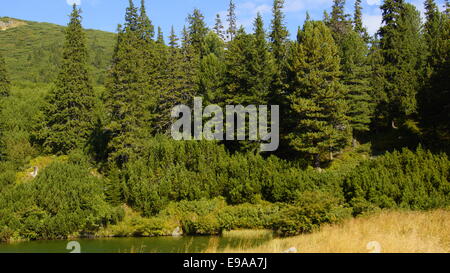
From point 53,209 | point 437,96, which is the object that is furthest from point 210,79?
point 437,96

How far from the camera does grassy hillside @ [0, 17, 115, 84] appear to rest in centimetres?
8950

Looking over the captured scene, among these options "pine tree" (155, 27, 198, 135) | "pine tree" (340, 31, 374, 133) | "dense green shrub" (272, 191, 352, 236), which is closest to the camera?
"dense green shrub" (272, 191, 352, 236)

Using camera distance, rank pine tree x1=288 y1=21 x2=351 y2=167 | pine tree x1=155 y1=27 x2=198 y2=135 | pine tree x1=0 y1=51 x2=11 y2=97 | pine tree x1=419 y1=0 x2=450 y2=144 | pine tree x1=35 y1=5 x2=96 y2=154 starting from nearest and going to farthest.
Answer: pine tree x1=419 y1=0 x2=450 y2=144 < pine tree x1=288 y1=21 x2=351 y2=167 < pine tree x1=35 y1=5 x2=96 y2=154 < pine tree x1=155 y1=27 x2=198 y2=135 < pine tree x1=0 y1=51 x2=11 y2=97

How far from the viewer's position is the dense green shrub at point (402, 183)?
25062 millimetres

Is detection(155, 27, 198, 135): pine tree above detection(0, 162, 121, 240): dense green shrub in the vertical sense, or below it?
above

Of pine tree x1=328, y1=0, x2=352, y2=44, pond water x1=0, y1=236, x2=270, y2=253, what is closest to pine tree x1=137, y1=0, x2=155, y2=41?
pine tree x1=328, y1=0, x2=352, y2=44

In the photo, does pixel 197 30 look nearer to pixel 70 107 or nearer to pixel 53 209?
pixel 70 107

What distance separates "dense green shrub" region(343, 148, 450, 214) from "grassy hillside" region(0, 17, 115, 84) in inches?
2516

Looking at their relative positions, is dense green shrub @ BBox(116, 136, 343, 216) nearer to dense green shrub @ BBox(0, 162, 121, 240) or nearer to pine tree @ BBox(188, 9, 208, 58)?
dense green shrub @ BBox(0, 162, 121, 240)

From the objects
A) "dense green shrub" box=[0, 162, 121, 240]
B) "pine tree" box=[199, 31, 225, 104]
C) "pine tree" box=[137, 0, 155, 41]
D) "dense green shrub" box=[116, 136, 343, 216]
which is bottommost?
"dense green shrub" box=[0, 162, 121, 240]

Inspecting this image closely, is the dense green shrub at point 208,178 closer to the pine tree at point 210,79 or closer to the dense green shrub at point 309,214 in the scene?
the pine tree at point 210,79

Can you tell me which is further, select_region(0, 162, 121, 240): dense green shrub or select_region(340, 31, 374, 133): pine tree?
select_region(340, 31, 374, 133): pine tree
